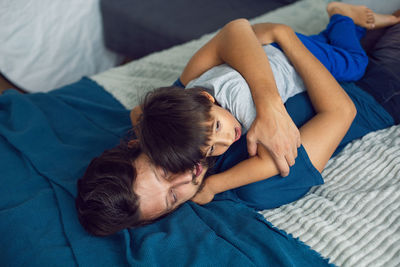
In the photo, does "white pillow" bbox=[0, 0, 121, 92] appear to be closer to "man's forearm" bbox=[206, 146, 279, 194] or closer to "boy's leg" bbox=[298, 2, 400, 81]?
"boy's leg" bbox=[298, 2, 400, 81]

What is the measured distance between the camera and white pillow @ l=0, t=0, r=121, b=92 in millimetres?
1917

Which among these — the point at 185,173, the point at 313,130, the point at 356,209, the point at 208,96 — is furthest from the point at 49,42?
the point at 356,209

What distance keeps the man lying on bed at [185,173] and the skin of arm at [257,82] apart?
6 cm

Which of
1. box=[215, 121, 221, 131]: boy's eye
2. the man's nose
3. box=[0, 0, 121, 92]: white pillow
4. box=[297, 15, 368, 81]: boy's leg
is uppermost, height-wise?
box=[297, 15, 368, 81]: boy's leg

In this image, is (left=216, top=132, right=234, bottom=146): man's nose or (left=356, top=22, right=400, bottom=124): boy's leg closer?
(left=216, top=132, right=234, bottom=146): man's nose

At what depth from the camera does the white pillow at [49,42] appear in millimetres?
1917

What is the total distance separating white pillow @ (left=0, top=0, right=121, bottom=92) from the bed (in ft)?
3.06

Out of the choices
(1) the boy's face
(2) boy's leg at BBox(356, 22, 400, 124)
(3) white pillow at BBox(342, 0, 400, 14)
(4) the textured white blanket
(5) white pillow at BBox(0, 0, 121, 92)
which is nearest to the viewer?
(4) the textured white blanket

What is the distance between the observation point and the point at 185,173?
2.65 ft

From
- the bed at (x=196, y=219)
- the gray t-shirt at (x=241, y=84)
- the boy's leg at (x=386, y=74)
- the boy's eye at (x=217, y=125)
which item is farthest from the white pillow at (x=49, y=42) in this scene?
the boy's leg at (x=386, y=74)

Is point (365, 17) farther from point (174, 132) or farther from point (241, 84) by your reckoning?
point (174, 132)

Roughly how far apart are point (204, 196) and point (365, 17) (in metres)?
1.01

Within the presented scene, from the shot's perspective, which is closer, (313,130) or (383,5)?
(313,130)

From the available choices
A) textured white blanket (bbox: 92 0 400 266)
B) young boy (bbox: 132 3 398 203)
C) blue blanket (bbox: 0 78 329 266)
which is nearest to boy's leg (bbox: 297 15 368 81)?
young boy (bbox: 132 3 398 203)
